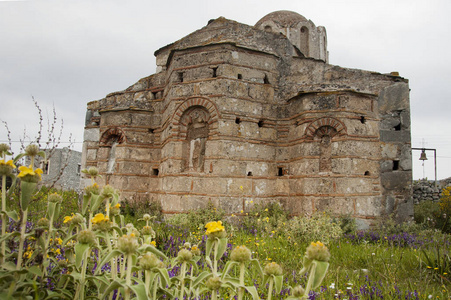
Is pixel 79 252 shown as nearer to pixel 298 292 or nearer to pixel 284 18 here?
pixel 298 292

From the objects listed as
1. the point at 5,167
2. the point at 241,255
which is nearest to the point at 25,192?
the point at 5,167

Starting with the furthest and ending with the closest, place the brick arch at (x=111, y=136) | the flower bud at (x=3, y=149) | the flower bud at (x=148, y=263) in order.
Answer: the brick arch at (x=111, y=136), the flower bud at (x=3, y=149), the flower bud at (x=148, y=263)

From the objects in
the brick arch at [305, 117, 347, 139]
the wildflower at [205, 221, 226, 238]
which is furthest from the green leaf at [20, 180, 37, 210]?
the brick arch at [305, 117, 347, 139]

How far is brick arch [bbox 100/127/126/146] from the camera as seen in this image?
37.3ft

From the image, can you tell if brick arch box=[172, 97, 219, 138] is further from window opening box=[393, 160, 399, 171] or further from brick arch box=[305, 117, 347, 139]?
window opening box=[393, 160, 399, 171]

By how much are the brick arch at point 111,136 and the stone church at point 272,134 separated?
2.94 ft

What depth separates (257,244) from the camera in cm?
627

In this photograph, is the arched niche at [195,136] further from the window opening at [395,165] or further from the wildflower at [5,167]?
the wildflower at [5,167]

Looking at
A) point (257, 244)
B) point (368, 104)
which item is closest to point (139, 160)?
point (257, 244)

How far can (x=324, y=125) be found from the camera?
907cm

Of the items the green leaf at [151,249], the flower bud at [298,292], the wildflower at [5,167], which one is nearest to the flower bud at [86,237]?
the green leaf at [151,249]

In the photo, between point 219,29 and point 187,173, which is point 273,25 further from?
point 187,173

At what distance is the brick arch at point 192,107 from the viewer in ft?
30.5

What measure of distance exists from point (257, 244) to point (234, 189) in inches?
113
